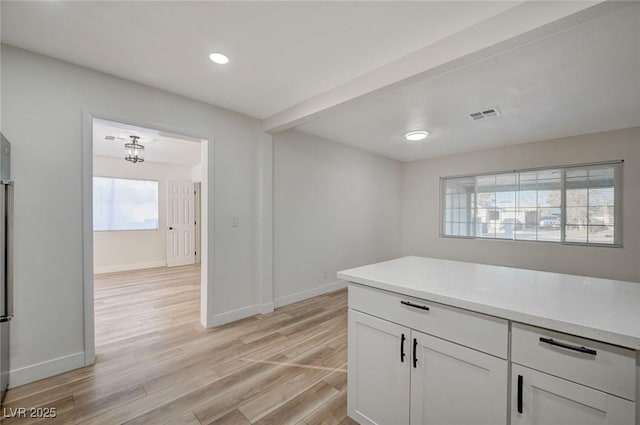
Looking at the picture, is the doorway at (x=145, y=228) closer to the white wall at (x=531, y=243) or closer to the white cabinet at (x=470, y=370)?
the white cabinet at (x=470, y=370)

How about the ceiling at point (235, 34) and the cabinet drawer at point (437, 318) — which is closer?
the cabinet drawer at point (437, 318)

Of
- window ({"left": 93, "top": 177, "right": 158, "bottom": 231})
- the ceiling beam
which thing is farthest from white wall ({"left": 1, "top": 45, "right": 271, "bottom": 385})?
window ({"left": 93, "top": 177, "right": 158, "bottom": 231})

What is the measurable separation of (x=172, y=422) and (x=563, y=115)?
4.89 m

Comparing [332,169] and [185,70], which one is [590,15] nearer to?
[185,70]

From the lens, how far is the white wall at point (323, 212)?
12.6ft

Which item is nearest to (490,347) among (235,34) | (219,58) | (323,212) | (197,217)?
(235,34)

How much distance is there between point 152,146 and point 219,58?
12.1ft

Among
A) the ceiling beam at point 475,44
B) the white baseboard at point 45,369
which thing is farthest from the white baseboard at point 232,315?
the ceiling beam at point 475,44

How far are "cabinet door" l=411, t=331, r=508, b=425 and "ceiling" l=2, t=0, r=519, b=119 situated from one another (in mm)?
1925

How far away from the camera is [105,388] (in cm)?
200

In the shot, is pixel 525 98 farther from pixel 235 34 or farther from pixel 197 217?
pixel 197 217

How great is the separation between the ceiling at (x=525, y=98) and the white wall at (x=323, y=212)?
375 millimetres

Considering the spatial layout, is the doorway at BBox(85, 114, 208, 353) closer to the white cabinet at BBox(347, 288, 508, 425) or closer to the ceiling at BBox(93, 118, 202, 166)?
the ceiling at BBox(93, 118, 202, 166)

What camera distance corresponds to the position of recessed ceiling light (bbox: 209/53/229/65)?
2113 millimetres
